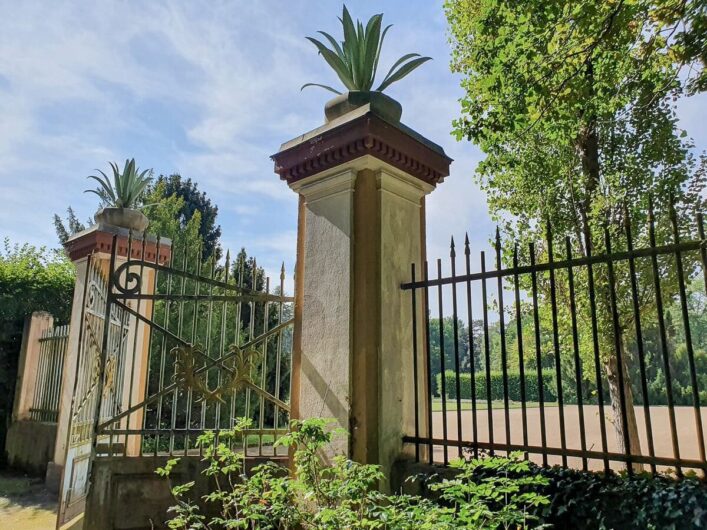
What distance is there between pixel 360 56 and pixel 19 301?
33.8 ft

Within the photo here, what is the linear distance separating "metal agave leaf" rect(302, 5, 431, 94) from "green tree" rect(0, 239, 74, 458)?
9867mm

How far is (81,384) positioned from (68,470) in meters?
0.93

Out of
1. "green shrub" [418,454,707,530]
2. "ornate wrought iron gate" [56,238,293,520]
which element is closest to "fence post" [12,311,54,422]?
"ornate wrought iron gate" [56,238,293,520]

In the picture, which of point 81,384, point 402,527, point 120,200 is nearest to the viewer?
point 402,527

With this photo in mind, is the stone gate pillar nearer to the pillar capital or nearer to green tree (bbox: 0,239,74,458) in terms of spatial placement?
the pillar capital

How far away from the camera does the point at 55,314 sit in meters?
11.5

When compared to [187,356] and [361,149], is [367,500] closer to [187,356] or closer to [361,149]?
[187,356]

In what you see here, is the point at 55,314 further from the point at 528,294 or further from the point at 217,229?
the point at 217,229

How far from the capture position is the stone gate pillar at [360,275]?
11.5 feet

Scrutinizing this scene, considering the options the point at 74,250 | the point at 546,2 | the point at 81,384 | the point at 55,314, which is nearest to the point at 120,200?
the point at 74,250

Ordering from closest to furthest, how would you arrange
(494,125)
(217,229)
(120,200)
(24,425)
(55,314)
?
(494,125)
(120,200)
(24,425)
(55,314)
(217,229)

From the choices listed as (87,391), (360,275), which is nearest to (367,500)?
(360,275)

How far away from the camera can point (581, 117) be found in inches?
264

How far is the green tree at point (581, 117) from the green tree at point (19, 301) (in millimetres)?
9887
